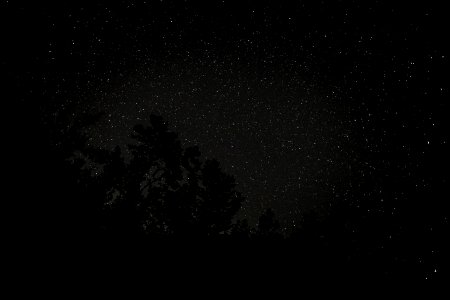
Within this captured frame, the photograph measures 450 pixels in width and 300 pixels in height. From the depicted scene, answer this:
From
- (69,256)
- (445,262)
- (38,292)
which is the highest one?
(445,262)

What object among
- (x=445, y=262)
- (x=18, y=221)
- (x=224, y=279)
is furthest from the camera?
(x=445, y=262)

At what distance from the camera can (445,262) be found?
66.3 feet

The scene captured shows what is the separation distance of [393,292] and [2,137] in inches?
404

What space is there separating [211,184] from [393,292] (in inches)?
270

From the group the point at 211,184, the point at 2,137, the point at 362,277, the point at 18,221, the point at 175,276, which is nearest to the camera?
the point at 18,221

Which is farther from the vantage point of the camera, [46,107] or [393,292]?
[393,292]

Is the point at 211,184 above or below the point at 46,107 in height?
above

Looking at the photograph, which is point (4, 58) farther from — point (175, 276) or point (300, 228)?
point (300, 228)

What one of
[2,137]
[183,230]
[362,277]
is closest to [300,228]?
[362,277]

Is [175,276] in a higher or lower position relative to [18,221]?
higher

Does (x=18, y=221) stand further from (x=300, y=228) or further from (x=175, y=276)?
(x=300, y=228)

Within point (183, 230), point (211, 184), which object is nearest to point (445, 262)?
point (211, 184)

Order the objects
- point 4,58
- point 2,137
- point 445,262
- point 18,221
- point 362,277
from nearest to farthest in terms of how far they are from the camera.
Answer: point 18,221
point 2,137
point 4,58
point 362,277
point 445,262

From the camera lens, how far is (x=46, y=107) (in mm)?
5859
